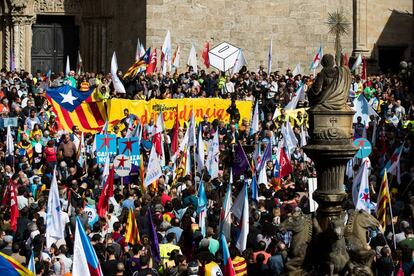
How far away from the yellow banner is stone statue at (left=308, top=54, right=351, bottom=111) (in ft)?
51.4

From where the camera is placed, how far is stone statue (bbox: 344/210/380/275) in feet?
51.2

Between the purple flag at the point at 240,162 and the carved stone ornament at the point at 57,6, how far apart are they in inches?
692

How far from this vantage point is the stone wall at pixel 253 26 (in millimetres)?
40250

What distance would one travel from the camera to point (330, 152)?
15734 mm

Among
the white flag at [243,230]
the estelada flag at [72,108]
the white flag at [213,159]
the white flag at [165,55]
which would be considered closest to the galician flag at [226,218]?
the white flag at [243,230]

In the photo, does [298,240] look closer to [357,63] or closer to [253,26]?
[357,63]

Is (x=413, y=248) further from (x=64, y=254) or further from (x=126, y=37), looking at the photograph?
(x=126, y=37)

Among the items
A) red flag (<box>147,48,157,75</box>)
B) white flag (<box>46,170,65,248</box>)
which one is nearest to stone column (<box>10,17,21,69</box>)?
red flag (<box>147,48,157,75</box>)

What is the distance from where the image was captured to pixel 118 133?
29688 mm

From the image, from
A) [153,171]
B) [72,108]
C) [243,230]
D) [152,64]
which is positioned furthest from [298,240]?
[152,64]

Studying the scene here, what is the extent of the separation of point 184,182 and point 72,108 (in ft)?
21.8

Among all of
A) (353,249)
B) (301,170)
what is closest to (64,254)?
(353,249)

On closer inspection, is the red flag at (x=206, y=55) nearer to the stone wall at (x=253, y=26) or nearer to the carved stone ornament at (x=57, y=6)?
the stone wall at (x=253, y=26)

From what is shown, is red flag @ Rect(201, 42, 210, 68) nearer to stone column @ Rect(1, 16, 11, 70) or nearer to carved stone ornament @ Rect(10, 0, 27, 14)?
carved stone ornament @ Rect(10, 0, 27, 14)
